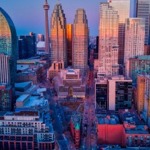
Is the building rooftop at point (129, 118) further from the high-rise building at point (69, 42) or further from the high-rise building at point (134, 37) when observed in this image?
the high-rise building at point (69, 42)

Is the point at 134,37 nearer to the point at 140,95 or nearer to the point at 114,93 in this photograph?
the point at 114,93

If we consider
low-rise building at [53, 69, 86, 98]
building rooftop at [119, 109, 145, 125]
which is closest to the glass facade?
building rooftop at [119, 109, 145, 125]

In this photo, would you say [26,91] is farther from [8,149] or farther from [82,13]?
[82,13]

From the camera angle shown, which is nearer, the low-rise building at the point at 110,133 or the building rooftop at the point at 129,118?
the low-rise building at the point at 110,133

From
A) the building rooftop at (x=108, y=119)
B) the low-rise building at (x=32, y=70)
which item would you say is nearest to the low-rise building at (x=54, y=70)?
the low-rise building at (x=32, y=70)

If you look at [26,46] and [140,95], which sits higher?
[26,46]

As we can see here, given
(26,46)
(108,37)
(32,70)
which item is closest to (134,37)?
(108,37)

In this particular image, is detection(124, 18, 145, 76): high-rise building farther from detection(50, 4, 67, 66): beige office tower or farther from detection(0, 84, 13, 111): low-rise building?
detection(0, 84, 13, 111): low-rise building
